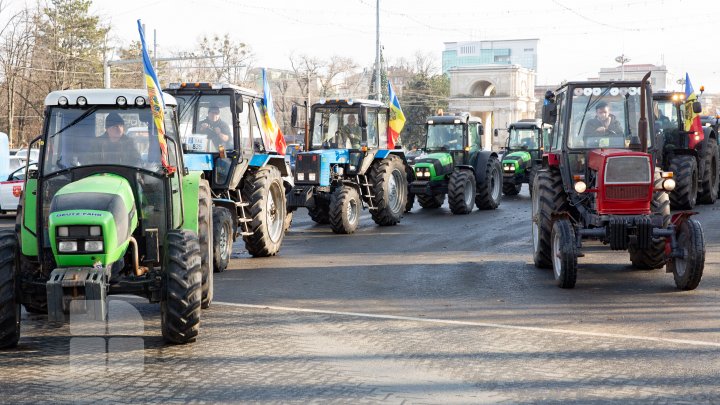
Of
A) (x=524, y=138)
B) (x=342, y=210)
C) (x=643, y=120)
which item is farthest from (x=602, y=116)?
(x=524, y=138)

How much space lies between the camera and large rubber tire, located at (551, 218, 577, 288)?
36.2 ft

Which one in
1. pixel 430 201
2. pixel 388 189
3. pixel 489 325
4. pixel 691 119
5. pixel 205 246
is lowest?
pixel 489 325

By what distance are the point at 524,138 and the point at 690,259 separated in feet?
68.8

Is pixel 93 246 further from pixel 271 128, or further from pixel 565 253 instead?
pixel 271 128

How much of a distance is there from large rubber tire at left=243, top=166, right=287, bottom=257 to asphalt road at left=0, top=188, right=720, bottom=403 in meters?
0.83

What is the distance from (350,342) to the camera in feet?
27.8

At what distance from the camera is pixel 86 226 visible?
7.59 m

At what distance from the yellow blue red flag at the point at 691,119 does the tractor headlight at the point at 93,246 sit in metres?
17.7

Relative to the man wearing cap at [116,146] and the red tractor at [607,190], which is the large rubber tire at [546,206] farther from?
the man wearing cap at [116,146]

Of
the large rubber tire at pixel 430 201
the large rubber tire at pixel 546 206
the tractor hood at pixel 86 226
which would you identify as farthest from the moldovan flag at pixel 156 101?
the large rubber tire at pixel 430 201

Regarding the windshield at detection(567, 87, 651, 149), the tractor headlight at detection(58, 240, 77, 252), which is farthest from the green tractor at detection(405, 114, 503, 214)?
the tractor headlight at detection(58, 240, 77, 252)

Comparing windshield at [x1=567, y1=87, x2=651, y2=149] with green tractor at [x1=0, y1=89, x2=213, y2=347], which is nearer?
green tractor at [x1=0, y1=89, x2=213, y2=347]

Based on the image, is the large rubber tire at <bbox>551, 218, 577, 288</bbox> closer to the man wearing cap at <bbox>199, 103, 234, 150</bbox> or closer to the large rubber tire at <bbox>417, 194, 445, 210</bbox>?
the man wearing cap at <bbox>199, 103, 234, 150</bbox>

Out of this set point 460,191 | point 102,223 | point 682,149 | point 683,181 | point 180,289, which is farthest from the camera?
point 460,191
